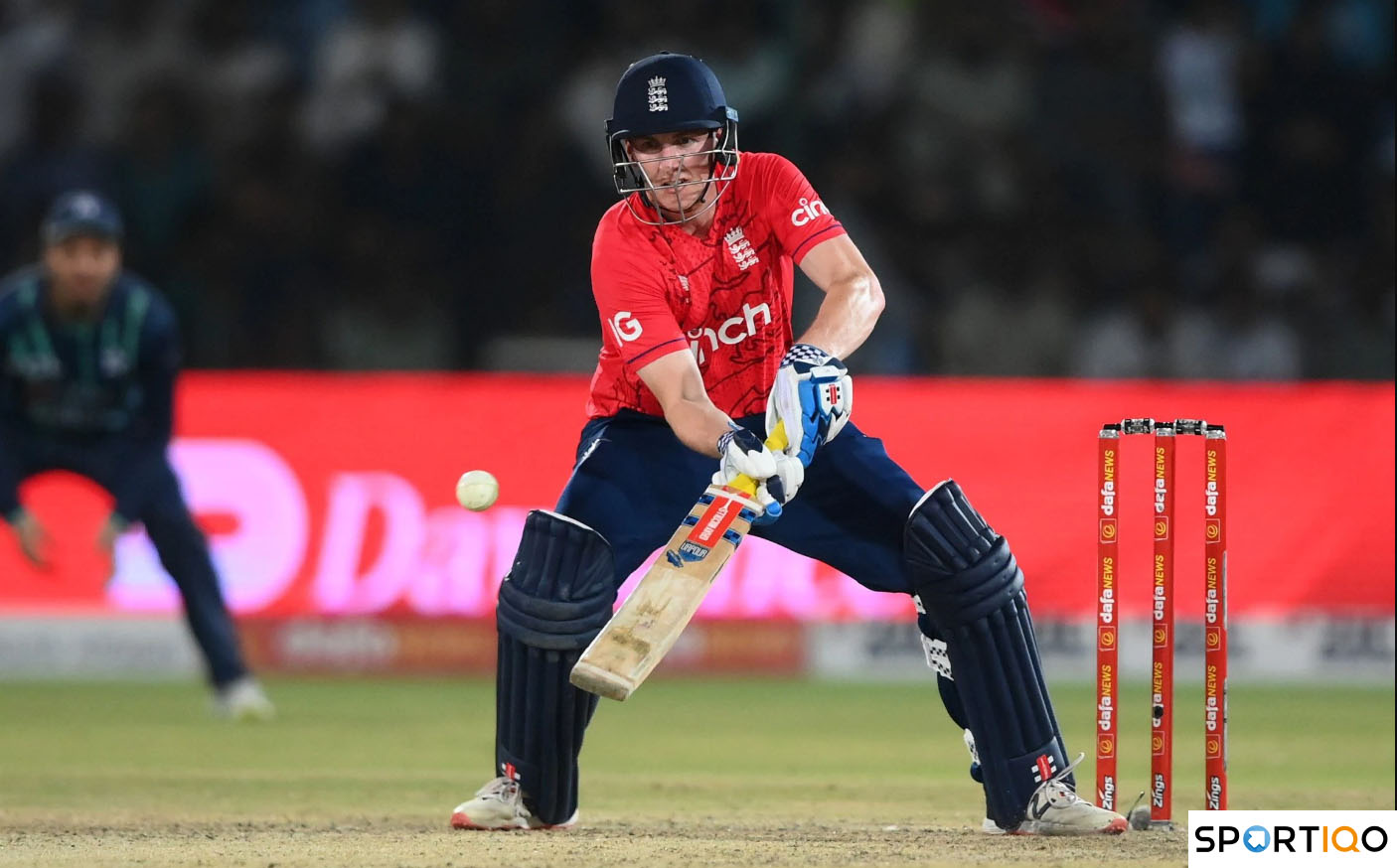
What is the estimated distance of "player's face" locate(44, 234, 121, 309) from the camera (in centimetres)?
748

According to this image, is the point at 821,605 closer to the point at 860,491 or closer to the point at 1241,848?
the point at 860,491

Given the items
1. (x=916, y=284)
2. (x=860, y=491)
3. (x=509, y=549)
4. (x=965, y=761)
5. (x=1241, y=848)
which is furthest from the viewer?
(x=916, y=284)

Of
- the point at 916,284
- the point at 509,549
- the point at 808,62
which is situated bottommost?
the point at 509,549

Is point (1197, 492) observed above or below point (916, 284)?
below

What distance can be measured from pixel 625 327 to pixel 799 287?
4.88m

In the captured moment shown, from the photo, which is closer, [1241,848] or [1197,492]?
[1241,848]

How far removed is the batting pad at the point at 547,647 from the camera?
14.9 ft

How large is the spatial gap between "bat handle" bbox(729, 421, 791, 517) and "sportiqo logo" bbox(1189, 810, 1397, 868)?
105 cm

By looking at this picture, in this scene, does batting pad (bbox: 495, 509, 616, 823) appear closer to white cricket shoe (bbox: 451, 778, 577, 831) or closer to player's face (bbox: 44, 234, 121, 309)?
white cricket shoe (bbox: 451, 778, 577, 831)

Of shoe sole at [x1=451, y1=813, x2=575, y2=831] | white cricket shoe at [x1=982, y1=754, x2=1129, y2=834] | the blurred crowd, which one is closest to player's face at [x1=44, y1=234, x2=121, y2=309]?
the blurred crowd

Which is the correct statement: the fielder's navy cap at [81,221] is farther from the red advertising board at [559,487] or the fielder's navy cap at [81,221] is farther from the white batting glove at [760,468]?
the white batting glove at [760,468]

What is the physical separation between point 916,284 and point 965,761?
394 cm

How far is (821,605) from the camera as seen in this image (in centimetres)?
898

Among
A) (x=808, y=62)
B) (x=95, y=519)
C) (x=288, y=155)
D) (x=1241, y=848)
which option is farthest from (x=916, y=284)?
(x=1241, y=848)
